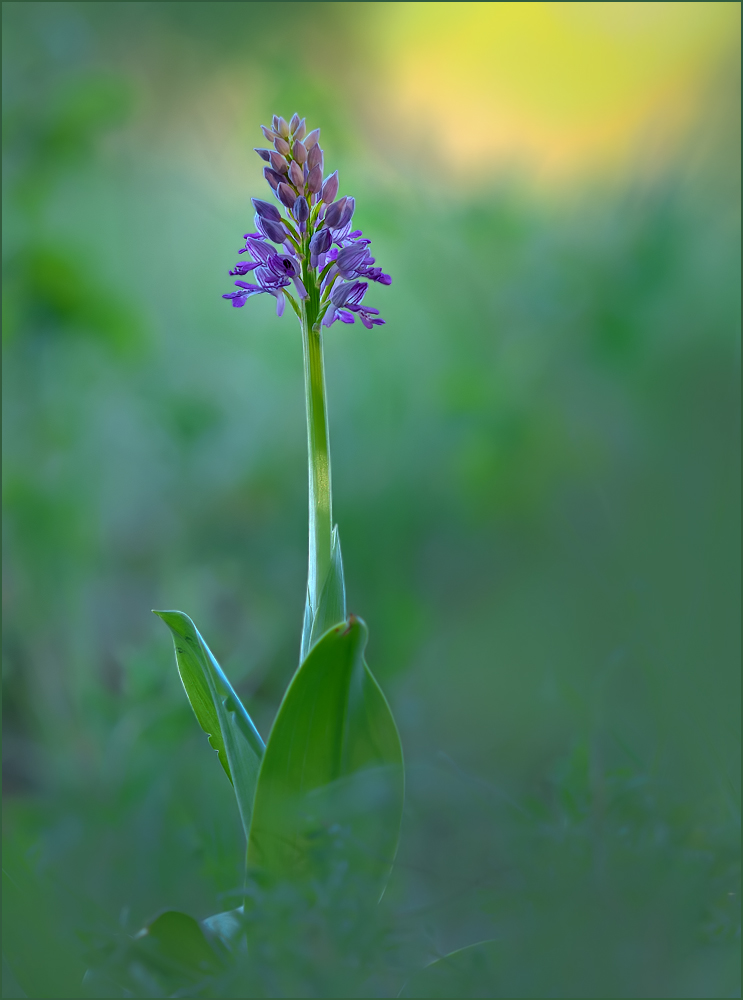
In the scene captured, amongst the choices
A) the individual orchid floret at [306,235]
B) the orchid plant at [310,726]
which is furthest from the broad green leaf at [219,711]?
the individual orchid floret at [306,235]

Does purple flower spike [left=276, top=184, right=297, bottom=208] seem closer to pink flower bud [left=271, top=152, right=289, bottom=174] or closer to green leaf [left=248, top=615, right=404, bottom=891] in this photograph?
pink flower bud [left=271, top=152, right=289, bottom=174]

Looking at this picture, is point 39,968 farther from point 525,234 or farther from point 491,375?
point 525,234

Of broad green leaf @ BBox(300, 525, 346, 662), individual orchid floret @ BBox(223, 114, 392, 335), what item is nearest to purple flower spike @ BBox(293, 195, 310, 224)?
individual orchid floret @ BBox(223, 114, 392, 335)

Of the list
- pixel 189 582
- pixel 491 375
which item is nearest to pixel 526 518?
pixel 491 375

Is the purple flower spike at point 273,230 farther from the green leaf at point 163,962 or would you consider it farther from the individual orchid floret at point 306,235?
the green leaf at point 163,962

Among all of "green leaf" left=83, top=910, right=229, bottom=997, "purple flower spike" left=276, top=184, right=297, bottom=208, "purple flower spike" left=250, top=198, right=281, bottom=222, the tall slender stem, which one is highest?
"purple flower spike" left=276, top=184, right=297, bottom=208

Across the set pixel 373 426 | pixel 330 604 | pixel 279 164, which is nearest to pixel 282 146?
pixel 279 164

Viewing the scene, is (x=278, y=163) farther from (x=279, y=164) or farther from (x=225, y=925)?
(x=225, y=925)
